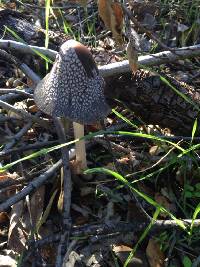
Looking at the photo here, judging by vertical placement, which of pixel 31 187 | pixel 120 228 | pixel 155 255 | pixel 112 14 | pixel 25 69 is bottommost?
pixel 155 255

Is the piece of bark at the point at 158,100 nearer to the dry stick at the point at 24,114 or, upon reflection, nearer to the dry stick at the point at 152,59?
the dry stick at the point at 152,59

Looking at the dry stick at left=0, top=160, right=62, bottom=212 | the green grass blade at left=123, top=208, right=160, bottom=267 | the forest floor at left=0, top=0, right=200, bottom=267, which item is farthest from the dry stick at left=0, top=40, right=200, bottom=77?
the green grass blade at left=123, top=208, right=160, bottom=267

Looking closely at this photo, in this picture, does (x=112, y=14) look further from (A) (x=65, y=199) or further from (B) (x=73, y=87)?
(A) (x=65, y=199)

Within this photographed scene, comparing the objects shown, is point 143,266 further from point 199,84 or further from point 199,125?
point 199,84

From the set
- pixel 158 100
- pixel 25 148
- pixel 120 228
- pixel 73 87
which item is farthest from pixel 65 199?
pixel 158 100

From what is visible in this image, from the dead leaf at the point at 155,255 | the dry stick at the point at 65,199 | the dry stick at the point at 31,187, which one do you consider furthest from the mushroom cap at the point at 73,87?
the dead leaf at the point at 155,255

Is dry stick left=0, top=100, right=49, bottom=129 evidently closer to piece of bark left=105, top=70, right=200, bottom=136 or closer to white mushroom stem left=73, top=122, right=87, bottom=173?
white mushroom stem left=73, top=122, right=87, bottom=173

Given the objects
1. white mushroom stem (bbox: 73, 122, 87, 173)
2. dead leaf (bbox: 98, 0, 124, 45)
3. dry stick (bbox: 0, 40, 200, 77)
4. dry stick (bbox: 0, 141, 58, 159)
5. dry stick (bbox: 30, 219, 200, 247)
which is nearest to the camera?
dead leaf (bbox: 98, 0, 124, 45)
